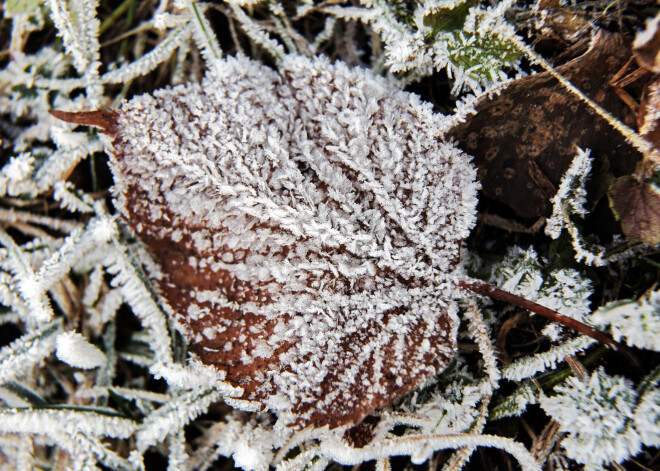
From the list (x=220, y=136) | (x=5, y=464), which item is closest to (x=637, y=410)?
(x=220, y=136)

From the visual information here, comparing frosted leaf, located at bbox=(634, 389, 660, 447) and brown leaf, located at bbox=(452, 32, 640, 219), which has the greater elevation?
brown leaf, located at bbox=(452, 32, 640, 219)

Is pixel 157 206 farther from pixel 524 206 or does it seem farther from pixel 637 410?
pixel 637 410

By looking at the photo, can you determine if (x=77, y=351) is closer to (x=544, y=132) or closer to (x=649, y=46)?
(x=544, y=132)

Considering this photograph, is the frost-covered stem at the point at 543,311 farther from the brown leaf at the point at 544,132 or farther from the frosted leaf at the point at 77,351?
the frosted leaf at the point at 77,351

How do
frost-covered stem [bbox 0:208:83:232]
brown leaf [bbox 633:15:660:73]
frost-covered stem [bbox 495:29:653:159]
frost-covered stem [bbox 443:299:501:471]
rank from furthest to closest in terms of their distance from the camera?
frost-covered stem [bbox 0:208:83:232] < frost-covered stem [bbox 443:299:501:471] < frost-covered stem [bbox 495:29:653:159] < brown leaf [bbox 633:15:660:73]

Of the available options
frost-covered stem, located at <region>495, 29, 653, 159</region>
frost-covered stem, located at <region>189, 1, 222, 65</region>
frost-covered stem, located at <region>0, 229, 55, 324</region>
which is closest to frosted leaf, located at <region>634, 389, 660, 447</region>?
frost-covered stem, located at <region>495, 29, 653, 159</region>

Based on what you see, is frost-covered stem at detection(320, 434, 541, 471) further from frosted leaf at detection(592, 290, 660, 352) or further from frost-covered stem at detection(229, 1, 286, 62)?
frost-covered stem at detection(229, 1, 286, 62)
